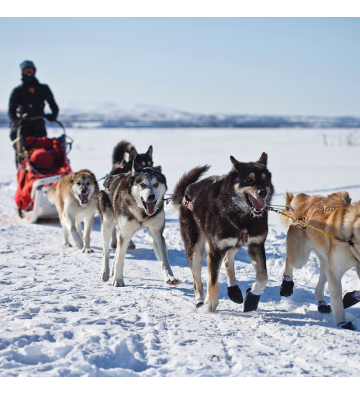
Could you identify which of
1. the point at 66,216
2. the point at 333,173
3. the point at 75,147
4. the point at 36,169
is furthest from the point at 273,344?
the point at 75,147

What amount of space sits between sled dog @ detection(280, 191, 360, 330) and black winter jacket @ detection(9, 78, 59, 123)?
5452mm

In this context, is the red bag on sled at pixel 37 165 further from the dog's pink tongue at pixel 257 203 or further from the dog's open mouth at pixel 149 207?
the dog's pink tongue at pixel 257 203

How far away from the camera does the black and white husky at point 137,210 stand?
4.21 metres

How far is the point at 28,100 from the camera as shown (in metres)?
8.00

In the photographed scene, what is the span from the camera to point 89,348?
2668mm

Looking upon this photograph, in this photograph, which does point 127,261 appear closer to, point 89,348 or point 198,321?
point 198,321

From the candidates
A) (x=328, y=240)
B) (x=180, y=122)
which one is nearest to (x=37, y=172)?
(x=328, y=240)

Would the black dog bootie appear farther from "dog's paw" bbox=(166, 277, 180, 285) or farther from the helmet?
the helmet

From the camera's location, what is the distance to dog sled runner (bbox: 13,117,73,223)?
22.8 feet

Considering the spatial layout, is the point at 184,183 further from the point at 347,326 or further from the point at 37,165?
the point at 37,165

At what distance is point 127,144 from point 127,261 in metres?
1.75

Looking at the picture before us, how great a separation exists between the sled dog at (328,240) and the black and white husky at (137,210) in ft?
3.90

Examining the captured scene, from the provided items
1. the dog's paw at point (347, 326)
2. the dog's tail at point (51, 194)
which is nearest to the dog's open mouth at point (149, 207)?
the dog's paw at point (347, 326)

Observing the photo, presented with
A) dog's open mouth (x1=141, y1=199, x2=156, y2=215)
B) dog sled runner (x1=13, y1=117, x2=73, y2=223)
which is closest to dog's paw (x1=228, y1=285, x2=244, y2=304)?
dog's open mouth (x1=141, y1=199, x2=156, y2=215)
